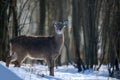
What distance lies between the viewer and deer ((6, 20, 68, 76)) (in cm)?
1484

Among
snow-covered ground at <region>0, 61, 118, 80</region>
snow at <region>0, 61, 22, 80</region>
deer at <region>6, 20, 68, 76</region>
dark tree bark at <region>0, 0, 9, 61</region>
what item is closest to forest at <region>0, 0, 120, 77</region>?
dark tree bark at <region>0, 0, 9, 61</region>

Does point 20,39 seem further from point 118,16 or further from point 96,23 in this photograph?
point 96,23

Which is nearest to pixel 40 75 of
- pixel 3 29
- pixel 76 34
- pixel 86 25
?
pixel 3 29

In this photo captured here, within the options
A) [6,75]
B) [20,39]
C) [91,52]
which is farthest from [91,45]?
[6,75]

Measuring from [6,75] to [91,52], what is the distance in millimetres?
14104

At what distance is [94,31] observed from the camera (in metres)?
23.8

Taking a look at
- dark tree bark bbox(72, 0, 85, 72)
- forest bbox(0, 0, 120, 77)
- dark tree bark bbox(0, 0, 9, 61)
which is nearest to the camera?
forest bbox(0, 0, 120, 77)

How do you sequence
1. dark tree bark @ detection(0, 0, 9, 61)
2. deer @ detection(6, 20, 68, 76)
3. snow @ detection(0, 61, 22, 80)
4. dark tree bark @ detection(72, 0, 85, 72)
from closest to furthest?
snow @ detection(0, 61, 22, 80), deer @ detection(6, 20, 68, 76), dark tree bark @ detection(0, 0, 9, 61), dark tree bark @ detection(72, 0, 85, 72)

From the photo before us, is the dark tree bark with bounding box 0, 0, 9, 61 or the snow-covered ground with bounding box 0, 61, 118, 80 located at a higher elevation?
the dark tree bark with bounding box 0, 0, 9, 61

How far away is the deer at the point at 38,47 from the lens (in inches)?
584

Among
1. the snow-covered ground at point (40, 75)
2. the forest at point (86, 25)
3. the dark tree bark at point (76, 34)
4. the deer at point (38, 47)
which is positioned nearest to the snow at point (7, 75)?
the snow-covered ground at point (40, 75)

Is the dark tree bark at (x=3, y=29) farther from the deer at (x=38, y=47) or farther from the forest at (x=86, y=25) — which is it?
the deer at (x=38, y=47)

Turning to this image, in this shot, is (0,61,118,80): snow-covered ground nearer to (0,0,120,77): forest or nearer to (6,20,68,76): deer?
(6,20,68,76): deer

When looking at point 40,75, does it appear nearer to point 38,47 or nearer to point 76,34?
point 38,47
